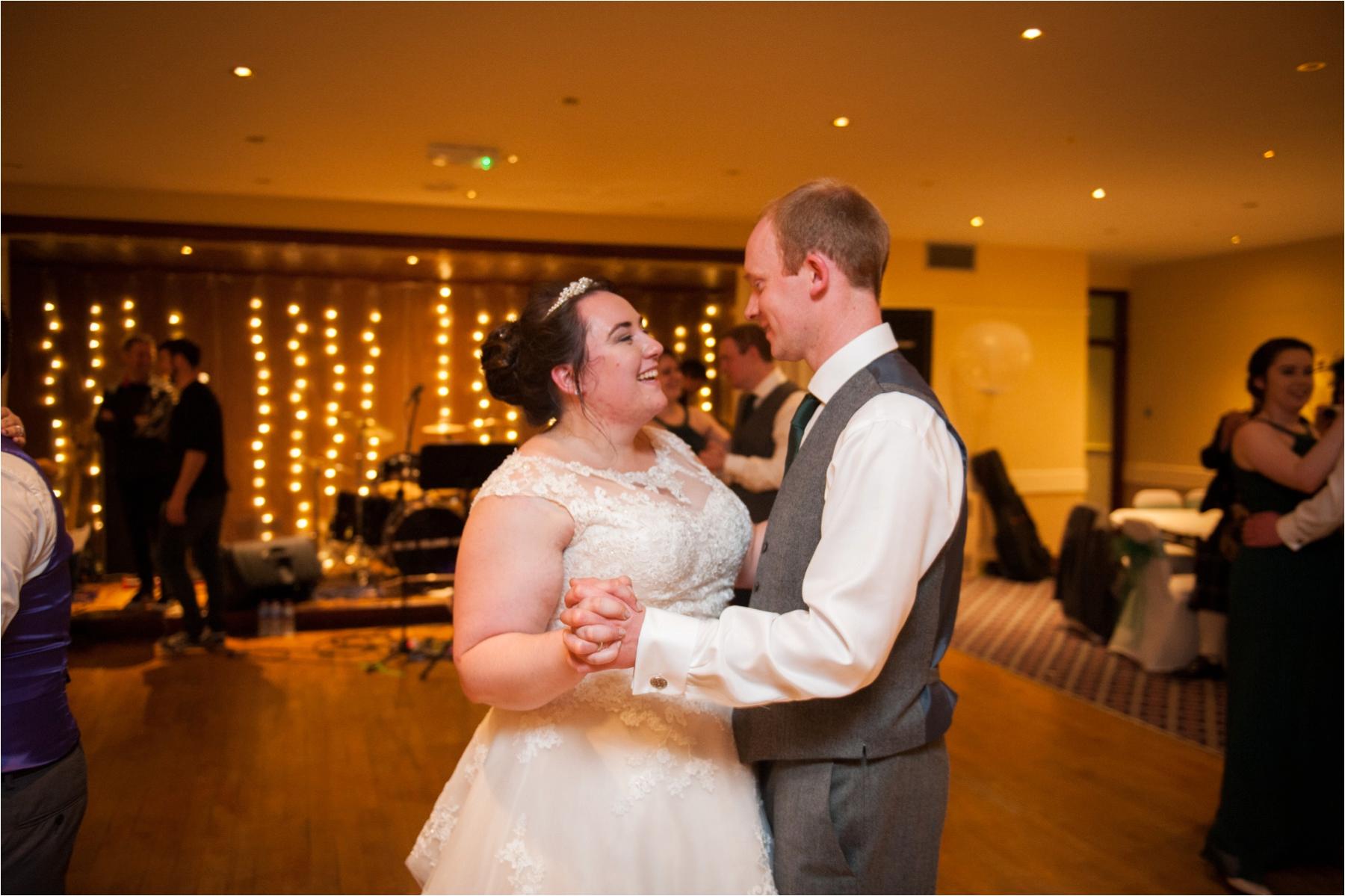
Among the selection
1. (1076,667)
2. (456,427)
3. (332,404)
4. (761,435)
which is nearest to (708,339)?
(456,427)

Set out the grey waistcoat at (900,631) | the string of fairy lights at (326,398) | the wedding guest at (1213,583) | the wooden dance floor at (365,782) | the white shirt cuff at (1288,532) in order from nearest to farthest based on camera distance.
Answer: the grey waistcoat at (900,631), the white shirt cuff at (1288,532), the wooden dance floor at (365,782), the wedding guest at (1213,583), the string of fairy lights at (326,398)

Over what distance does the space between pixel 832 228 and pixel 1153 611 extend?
505 cm

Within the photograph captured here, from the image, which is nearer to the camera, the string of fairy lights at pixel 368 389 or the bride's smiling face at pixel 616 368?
the bride's smiling face at pixel 616 368

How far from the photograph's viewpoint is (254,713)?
15.7 ft

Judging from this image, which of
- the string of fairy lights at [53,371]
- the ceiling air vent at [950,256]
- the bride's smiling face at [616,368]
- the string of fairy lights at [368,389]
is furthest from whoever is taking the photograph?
the ceiling air vent at [950,256]

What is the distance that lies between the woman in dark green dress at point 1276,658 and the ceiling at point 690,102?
1522 mm

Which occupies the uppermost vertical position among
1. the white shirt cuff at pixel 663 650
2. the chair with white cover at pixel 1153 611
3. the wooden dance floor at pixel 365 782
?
the white shirt cuff at pixel 663 650

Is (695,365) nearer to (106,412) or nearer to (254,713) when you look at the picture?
(254,713)

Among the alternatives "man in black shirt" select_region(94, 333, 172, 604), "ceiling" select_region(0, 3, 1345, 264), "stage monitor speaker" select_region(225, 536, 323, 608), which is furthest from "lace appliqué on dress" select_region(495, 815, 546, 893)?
"stage monitor speaker" select_region(225, 536, 323, 608)

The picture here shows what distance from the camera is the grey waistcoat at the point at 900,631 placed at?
59.2 inches

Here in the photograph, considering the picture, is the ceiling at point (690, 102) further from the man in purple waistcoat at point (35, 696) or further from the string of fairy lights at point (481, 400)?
the man in purple waistcoat at point (35, 696)

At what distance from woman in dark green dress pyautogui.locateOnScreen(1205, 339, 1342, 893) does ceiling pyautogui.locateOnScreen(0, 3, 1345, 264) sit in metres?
1.52

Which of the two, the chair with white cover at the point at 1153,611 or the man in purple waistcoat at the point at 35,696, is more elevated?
the man in purple waistcoat at the point at 35,696

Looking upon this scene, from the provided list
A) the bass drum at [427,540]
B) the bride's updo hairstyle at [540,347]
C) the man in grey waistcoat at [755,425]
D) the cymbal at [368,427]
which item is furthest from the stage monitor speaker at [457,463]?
the bride's updo hairstyle at [540,347]
